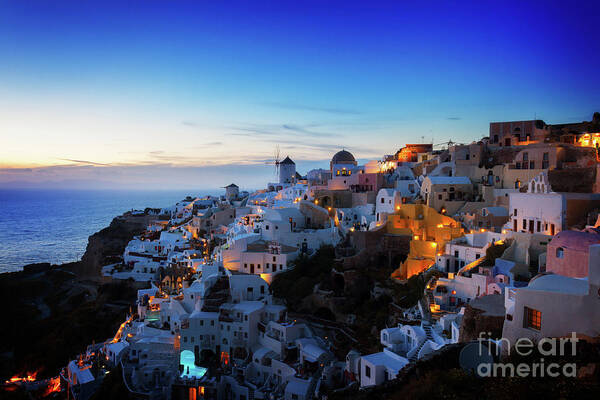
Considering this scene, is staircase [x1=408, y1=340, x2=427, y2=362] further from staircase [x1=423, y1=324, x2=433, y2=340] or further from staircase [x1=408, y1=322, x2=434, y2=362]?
staircase [x1=423, y1=324, x2=433, y2=340]

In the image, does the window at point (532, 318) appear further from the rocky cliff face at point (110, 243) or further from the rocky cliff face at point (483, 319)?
the rocky cliff face at point (110, 243)

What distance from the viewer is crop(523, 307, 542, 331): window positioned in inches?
357

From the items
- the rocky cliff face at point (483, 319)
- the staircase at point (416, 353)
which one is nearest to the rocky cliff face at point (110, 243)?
the staircase at point (416, 353)

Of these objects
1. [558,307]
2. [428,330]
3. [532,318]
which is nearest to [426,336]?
[428,330]

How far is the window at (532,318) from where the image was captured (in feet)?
29.7

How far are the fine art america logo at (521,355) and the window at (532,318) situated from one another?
33cm

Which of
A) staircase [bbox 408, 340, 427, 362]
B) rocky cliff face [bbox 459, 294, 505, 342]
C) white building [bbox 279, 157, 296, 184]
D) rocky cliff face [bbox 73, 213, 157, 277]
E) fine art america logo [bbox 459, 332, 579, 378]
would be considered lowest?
rocky cliff face [bbox 73, 213, 157, 277]

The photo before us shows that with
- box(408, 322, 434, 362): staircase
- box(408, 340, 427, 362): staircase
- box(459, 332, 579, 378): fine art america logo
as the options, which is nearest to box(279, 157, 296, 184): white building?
box(408, 322, 434, 362): staircase

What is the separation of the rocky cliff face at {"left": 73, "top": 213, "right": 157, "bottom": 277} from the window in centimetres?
4564

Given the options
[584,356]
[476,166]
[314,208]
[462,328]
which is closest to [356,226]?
[314,208]

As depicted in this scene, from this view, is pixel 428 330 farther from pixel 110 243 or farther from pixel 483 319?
pixel 110 243

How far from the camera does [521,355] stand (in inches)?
350

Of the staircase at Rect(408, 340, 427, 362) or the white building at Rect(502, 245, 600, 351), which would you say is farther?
the staircase at Rect(408, 340, 427, 362)

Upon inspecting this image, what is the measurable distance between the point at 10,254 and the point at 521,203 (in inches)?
3193
